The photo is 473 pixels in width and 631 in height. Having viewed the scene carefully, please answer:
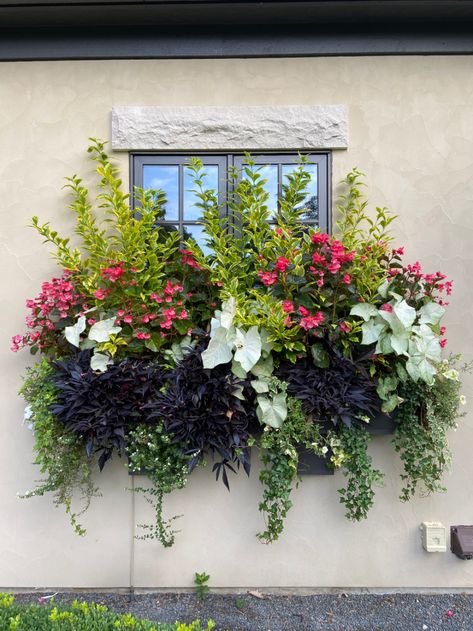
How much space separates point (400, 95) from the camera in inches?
106

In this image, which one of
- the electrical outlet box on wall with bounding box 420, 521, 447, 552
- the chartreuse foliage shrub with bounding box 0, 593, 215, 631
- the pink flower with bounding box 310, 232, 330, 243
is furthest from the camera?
the electrical outlet box on wall with bounding box 420, 521, 447, 552

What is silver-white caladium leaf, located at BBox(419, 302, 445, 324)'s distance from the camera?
238 centimetres

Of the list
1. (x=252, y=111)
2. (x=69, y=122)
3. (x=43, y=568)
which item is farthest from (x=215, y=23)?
(x=43, y=568)

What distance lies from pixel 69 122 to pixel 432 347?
2568 mm

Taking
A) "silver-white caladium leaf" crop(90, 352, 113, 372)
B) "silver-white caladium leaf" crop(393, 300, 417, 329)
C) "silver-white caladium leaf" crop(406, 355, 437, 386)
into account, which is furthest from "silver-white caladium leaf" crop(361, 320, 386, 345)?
"silver-white caladium leaf" crop(90, 352, 113, 372)

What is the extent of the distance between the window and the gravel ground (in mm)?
2187

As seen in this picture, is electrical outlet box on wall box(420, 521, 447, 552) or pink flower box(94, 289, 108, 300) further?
electrical outlet box on wall box(420, 521, 447, 552)

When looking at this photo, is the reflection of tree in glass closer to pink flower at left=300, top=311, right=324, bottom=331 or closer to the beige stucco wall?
the beige stucco wall

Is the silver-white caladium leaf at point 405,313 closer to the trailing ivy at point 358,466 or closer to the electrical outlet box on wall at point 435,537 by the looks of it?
the trailing ivy at point 358,466

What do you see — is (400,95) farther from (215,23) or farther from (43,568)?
(43,568)

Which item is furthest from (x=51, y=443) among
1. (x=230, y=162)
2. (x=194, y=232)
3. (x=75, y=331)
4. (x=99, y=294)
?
(x=230, y=162)

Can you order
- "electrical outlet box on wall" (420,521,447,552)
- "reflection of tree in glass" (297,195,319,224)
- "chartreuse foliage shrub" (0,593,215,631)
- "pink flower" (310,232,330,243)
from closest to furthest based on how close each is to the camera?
"chartreuse foliage shrub" (0,593,215,631) < "pink flower" (310,232,330,243) < "electrical outlet box on wall" (420,521,447,552) < "reflection of tree in glass" (297,195,319,224)

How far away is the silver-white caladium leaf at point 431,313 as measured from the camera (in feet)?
7.80

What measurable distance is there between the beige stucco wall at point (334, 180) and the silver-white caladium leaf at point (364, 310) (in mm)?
604
